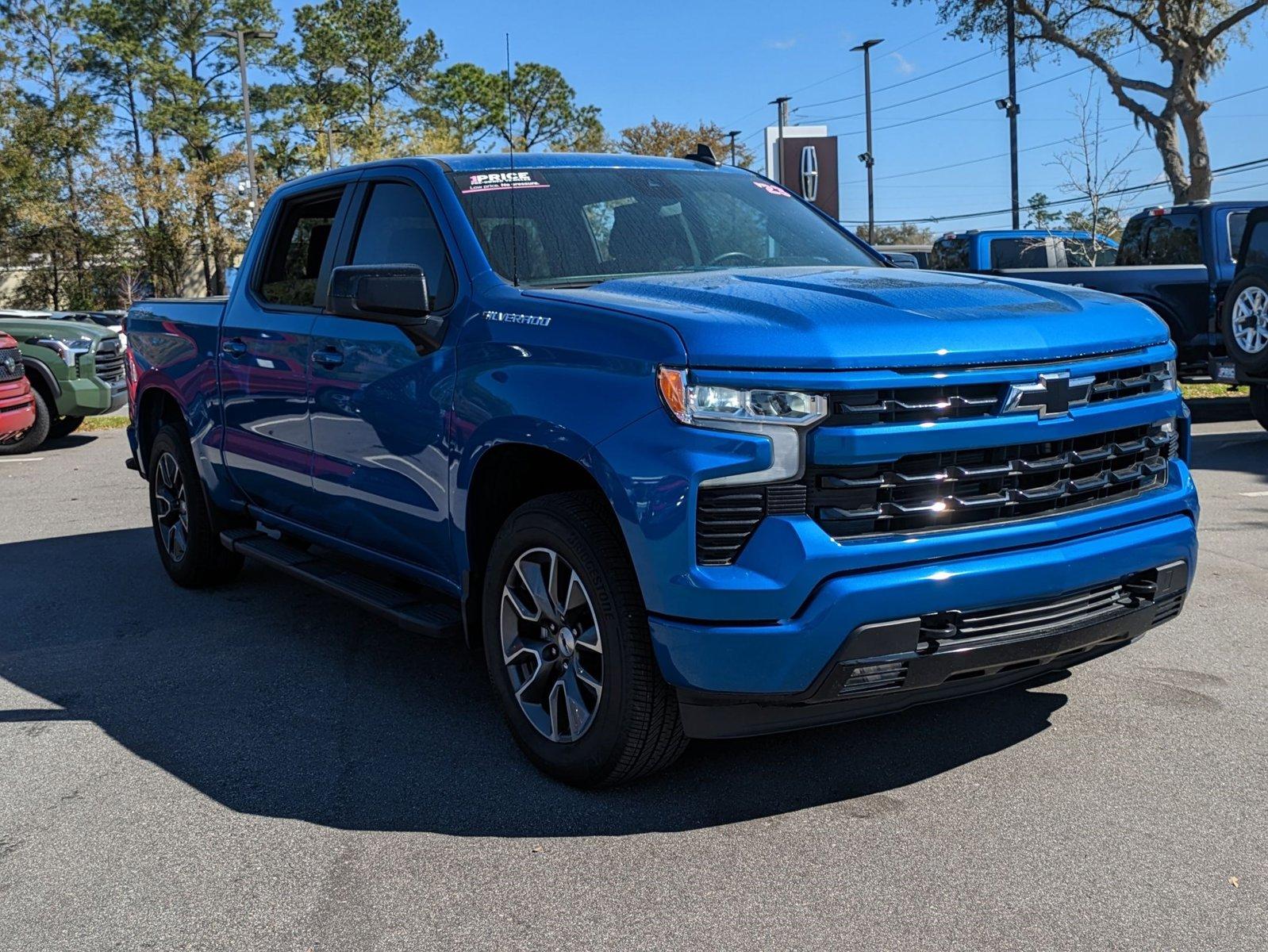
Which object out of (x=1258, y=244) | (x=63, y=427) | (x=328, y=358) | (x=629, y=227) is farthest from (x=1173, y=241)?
(x=63, y=427)

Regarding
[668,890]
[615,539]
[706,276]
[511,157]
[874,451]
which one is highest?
[511,157]

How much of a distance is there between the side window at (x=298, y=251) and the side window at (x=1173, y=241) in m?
10.7

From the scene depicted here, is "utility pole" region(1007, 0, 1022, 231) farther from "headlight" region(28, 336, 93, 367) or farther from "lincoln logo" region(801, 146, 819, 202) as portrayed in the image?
"headlight" region(28, 336, 93, 367)

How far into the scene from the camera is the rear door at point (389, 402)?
4.44 meters

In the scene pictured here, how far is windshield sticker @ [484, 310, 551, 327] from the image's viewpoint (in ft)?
12.9

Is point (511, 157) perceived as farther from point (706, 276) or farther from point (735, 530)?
point (735, 530)

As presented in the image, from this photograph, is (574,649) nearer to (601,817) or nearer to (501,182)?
(601,817)

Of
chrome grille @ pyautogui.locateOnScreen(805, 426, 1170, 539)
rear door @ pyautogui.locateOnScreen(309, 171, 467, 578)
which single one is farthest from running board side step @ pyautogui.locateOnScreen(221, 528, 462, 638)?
chrome grille @ pyautogui.locateOnScreen(805, 426, 1170, 539)

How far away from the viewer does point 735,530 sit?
3.37 m

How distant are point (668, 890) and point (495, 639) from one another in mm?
1160

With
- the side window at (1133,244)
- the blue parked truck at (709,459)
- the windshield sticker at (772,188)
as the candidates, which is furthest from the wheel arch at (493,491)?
the side window at (1133,244)

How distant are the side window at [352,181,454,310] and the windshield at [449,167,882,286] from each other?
0.18 m

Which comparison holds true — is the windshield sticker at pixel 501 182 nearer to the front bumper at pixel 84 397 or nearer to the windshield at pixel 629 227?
the windshield at pixel 629 227

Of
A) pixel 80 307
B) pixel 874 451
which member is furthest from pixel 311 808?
pixel 80 307
